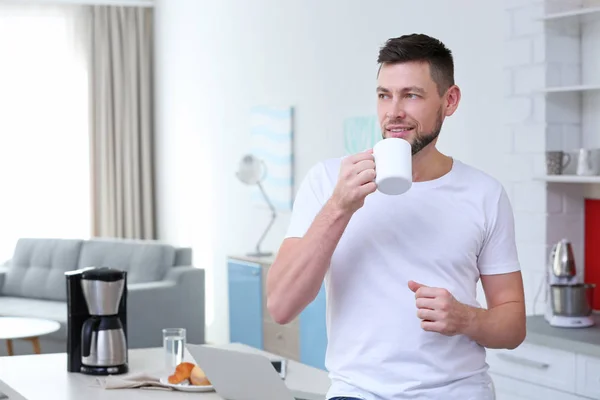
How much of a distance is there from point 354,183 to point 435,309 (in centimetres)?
25

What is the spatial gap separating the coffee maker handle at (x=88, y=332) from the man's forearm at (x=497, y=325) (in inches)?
59.8

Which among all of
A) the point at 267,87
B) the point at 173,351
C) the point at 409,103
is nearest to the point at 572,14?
the point at 173,351

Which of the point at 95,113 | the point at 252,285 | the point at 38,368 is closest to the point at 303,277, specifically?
the point at 38,368

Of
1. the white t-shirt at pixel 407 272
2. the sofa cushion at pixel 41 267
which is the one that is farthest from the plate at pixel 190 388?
the sofa cushion at pixel 41 267

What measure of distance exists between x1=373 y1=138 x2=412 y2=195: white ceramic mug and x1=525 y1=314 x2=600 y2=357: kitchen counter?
1.83m

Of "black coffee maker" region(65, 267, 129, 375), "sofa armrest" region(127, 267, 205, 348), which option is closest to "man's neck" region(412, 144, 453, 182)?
"black coffee maker" region(65, 267, 129, 375)

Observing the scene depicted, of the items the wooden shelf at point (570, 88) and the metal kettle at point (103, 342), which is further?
the wooden shelf at point (570, 88)

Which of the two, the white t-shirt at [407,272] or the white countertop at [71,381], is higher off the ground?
the white t-shirt at [407,272]

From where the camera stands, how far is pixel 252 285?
6.00 m

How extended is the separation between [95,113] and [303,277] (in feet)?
22.3

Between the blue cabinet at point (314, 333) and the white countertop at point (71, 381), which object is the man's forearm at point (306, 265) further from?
the blue cabinet at point (314, 333)

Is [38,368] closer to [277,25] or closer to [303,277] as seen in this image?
[303,277]

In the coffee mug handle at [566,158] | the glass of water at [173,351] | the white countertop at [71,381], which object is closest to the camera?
the white countertop at [71,381]

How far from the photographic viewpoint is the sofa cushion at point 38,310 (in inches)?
235
